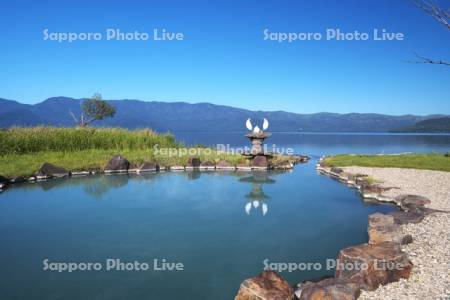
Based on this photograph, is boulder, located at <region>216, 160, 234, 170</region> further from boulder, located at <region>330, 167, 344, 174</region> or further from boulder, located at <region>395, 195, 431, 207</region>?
boulder, located at <region>395, 195, 431, 207</region>

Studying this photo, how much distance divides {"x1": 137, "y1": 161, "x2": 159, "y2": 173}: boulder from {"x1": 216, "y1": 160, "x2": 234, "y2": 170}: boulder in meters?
3.63

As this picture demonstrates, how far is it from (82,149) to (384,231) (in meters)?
19.8

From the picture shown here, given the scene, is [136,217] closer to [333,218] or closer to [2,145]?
[333,218]

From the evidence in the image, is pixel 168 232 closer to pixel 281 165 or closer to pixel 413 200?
pixel 413 200

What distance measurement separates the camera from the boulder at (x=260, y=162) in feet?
69.3

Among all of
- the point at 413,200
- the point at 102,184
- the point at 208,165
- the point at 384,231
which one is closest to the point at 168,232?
the point at 384,231

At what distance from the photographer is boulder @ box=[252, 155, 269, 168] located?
21.1 metres

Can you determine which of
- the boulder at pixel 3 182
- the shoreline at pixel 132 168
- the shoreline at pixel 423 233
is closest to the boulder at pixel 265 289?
the shoreline at pixel 423 233

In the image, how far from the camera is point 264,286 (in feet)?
16.1

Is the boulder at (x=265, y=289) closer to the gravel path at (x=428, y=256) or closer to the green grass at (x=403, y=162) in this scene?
the gravel path at (x=428, y=256)

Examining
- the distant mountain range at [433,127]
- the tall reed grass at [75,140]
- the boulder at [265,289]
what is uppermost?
the distant mountain range at [433,127]

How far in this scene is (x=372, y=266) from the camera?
212 inches

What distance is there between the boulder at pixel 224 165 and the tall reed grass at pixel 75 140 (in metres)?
5.84

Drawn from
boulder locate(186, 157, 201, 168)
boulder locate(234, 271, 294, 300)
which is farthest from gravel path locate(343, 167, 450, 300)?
boulder locate(186, 157, 201, 168)
